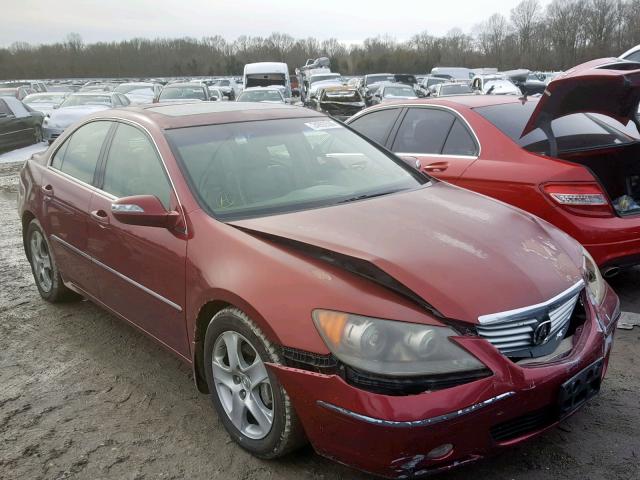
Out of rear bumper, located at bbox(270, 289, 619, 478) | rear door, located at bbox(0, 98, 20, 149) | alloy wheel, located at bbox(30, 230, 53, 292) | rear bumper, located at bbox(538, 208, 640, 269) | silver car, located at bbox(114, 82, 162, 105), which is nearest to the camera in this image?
rear bumper, located at bbox(270, 289, 619, 478)

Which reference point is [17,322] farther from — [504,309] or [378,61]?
[378,61]

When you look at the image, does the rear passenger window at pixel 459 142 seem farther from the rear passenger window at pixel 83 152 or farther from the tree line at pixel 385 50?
the tree line at pixel 385 50

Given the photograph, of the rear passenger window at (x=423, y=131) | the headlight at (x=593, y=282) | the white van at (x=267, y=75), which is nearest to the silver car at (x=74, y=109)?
the white van at (x=267, y=75)

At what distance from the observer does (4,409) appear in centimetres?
312

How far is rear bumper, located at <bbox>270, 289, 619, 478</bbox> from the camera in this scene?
2.00 meters

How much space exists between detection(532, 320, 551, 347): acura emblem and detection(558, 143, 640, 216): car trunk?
9.30 ft

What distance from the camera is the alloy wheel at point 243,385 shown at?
249 cm

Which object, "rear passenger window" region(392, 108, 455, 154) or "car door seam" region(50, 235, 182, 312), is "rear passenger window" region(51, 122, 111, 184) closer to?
"car door seam" region(50, 235, 182, 312)

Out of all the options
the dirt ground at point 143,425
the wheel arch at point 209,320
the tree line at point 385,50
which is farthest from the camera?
the tree line at point 385,50

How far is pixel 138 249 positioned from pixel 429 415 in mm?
1777

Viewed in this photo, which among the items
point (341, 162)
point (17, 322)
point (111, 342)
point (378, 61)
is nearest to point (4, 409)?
point (111, 342)

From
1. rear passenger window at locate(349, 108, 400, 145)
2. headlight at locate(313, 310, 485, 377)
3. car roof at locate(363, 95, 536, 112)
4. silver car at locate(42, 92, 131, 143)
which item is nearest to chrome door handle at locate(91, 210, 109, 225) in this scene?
headlight at locate(313, 310, 485, 377)

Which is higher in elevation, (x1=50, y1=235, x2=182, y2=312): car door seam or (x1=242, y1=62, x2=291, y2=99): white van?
(x1=242, y1=62, x2=291, y2=99): white van

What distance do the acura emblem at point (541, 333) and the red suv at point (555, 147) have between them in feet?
5.91
